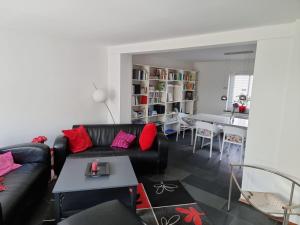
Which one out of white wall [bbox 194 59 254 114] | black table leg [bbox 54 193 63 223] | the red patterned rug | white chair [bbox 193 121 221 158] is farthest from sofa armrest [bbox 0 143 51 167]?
white wall [bbox 194 59 254 114]

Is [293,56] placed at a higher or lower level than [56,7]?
lower

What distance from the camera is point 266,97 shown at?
2.39 meters

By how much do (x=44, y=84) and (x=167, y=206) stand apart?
281cm

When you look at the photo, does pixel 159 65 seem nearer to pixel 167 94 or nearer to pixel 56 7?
pixel 167 94

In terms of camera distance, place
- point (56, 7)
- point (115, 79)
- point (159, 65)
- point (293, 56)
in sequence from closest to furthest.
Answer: point (56, 7) → point (293, 56) → point (115, 79) → point (159, 65)

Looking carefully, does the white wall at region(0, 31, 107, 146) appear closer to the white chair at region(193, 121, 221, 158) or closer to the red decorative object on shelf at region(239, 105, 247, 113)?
the white chair at region(193, 121, 221, 158)

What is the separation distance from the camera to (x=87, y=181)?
211 centimetres

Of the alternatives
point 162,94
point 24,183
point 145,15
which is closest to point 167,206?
point 24,183

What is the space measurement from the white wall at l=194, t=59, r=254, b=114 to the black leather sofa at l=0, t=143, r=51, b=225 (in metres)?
5.11

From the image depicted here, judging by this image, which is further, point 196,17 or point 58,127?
point 58,127

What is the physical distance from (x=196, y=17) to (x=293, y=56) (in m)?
1.12

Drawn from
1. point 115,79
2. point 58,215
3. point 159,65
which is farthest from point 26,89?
point 159,65

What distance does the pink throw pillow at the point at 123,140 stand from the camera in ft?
11.4

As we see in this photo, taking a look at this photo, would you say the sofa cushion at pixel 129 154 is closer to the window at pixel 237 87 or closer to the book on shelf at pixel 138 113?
the book on shelf at pixel 138 113
